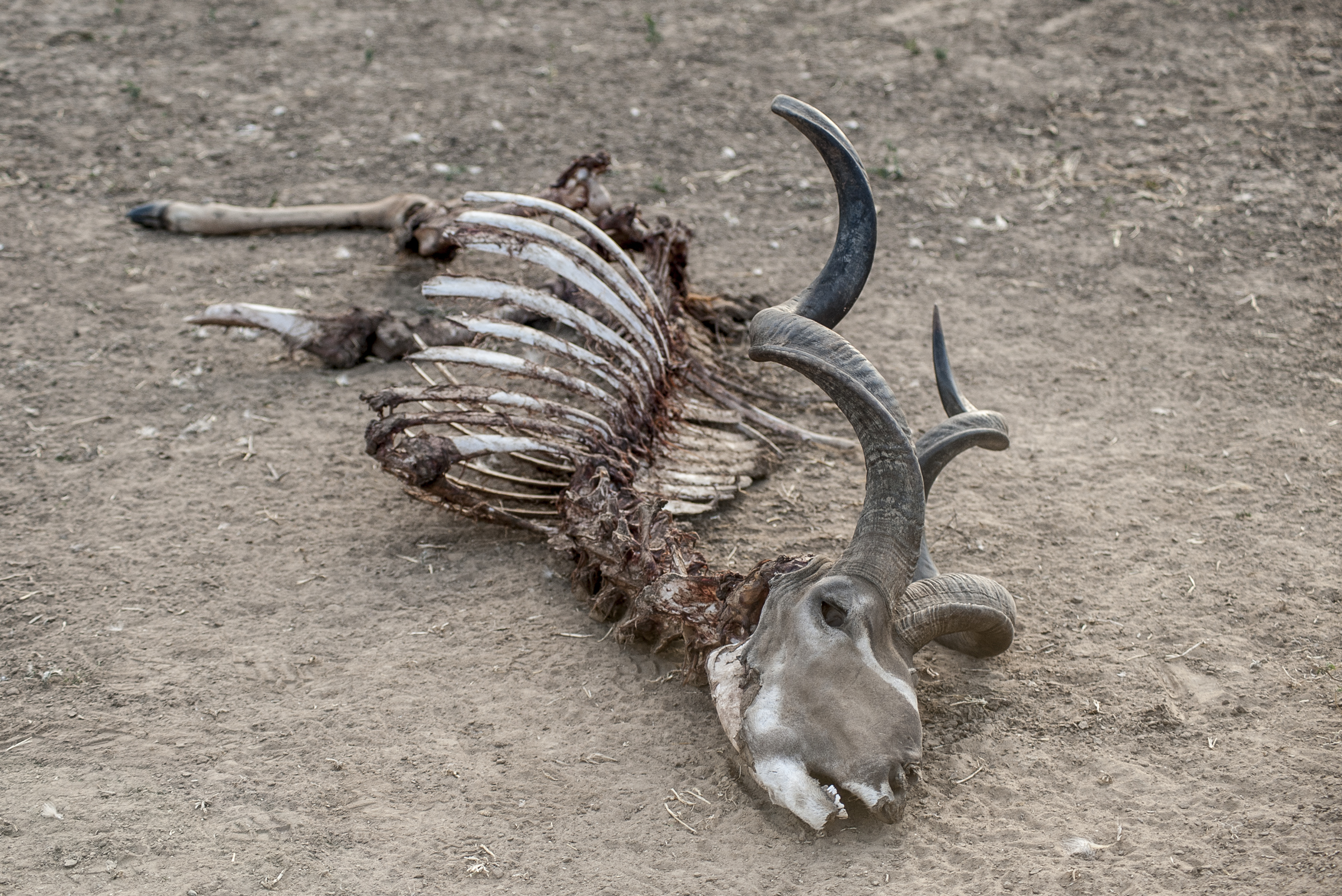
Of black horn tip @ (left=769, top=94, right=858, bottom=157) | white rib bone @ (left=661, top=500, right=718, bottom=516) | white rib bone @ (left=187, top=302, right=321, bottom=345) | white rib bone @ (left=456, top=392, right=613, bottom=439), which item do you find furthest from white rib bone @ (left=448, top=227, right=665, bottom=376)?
black horn tip @ (left=769, top=94, right=858, bottom=157)

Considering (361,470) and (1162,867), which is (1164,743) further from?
(361,470)

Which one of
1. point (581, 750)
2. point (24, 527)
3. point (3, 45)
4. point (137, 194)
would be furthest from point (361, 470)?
point (3, 45)

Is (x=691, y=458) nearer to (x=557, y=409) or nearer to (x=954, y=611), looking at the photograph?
(x=557, y=409)

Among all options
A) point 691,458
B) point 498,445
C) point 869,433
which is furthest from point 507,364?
point 869,433

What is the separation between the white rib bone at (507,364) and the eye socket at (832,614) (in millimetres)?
1607

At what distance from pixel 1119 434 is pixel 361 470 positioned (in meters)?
3.42

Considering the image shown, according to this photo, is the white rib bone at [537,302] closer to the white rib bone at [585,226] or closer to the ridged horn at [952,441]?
the white rib bone at [585,226]

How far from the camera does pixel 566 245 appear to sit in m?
4.73

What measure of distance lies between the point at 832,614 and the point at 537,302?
2115 mm

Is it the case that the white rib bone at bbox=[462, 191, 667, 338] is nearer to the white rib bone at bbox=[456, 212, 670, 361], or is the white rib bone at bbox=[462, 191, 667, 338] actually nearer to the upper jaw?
the white rib bone at bbox=[456, 212, 670, 361]

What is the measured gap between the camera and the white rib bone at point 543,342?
4.40m

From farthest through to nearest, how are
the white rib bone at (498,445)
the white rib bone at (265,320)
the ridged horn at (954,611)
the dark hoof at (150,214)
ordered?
the dark hoof at (150,214), the white rib bone at (265,320), the white rib bone at (498,445), the ridged horn at (954,611)

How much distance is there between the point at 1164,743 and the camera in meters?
3.35

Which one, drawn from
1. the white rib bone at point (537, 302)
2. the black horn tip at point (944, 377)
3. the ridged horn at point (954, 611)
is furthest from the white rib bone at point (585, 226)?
the ridged horn at point (954, 611)
